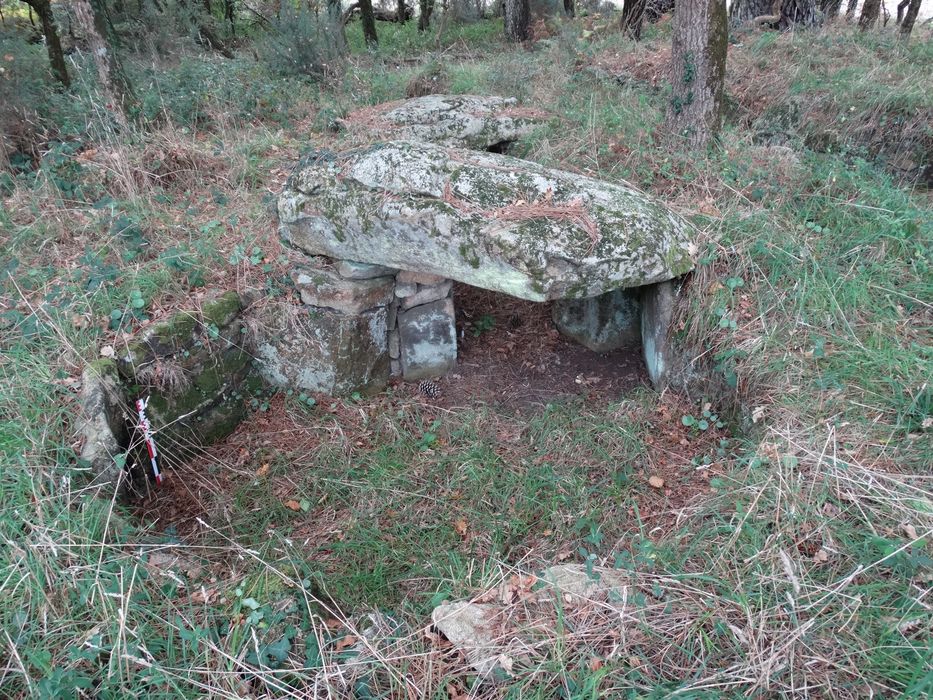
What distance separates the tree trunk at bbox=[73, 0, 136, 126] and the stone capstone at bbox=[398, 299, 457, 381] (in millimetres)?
2861

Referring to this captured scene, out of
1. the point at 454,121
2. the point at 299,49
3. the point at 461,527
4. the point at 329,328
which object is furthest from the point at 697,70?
the point at 299,49

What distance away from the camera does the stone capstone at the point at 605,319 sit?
3.99 meters

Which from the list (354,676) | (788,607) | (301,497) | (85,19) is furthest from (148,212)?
(788,607)

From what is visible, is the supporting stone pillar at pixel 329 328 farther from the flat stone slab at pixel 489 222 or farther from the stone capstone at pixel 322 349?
the flat stone slab at pixel 489 222

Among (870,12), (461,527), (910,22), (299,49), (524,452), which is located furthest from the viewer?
(870,12)

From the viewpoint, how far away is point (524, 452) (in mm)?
3281

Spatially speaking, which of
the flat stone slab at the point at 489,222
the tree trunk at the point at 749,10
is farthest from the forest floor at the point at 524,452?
the tree trunk at the point at 749,10

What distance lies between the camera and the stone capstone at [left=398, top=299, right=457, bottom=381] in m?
3.86

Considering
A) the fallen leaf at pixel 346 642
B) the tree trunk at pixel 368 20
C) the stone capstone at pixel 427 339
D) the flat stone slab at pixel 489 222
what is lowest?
the fallen leaf at pixel 346 642

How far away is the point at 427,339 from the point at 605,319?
1.31 m

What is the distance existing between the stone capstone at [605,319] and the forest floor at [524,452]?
139mm

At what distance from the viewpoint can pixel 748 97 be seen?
17.4 feet

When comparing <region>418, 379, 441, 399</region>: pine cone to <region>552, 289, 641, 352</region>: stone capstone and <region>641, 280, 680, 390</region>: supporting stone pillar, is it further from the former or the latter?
<region>641, 280, 680, 390</region>: supporting stone pillar

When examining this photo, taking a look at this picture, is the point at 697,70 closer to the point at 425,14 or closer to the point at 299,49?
the point at 299,49
